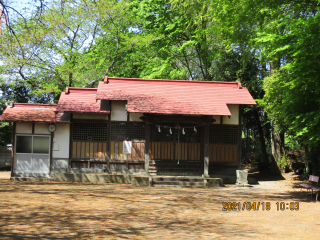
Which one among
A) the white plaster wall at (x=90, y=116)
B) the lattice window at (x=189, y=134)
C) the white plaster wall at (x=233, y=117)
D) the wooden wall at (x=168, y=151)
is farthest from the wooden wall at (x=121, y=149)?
the white plaster wall at (x=233, y=117)

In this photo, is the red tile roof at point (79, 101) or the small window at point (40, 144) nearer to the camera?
the red tile roof at point (79, 101)

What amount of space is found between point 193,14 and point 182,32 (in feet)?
15.3

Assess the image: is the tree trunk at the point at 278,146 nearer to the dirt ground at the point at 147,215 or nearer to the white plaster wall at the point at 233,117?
the white plaster wall at the point at 233,117

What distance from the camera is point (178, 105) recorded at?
16.3m

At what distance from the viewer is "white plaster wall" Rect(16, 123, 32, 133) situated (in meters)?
17.7

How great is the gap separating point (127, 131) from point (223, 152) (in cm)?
532

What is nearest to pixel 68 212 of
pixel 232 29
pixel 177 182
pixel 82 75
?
pixel 177 182

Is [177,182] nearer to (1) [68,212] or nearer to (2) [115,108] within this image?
(2) [115,108]

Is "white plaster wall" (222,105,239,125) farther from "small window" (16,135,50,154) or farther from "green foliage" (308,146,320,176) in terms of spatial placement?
"small window" (16,135,50,154)

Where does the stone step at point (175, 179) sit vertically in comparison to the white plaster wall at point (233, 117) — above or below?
below

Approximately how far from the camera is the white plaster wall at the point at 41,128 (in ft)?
58.0

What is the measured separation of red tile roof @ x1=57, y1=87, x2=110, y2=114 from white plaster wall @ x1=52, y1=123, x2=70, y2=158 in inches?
46.4

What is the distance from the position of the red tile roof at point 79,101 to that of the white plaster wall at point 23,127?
2.33 metres
